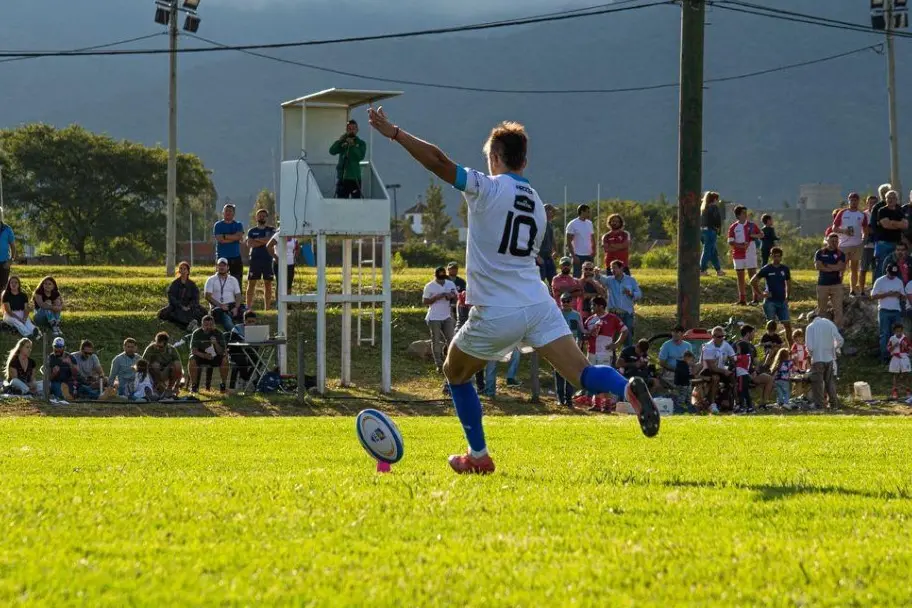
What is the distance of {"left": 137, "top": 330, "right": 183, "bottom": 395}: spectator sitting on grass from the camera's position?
23078mm

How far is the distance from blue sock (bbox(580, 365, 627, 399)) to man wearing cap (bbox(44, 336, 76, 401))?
1562 cm

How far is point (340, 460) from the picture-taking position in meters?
11.0

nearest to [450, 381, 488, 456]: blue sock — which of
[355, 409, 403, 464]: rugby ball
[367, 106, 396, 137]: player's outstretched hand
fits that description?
[355, 409, 403, 464]: rugby ball

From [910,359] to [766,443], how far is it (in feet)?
45.1

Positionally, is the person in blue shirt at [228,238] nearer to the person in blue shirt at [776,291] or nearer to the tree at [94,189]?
the person in blue shirt at [776,291]

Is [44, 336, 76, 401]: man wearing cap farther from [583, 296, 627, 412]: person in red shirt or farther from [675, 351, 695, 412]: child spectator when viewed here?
[675, 351, 695, 412]: child spectator

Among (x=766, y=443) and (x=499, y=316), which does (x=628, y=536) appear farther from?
(x=766, y=443)

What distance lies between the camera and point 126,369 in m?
23.0

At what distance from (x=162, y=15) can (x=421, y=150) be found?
32.2 meters

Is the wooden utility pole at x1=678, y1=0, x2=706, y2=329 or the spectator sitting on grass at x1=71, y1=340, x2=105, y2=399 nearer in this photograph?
the wooden utility pole at x1=678, y1=0, x2=706, y2=329

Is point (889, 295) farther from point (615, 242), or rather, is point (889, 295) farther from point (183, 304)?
point (183, 304)

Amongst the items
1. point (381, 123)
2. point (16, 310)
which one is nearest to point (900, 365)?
point (16, 310)

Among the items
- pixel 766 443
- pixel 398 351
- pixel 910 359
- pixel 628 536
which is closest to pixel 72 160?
pixel 398 351

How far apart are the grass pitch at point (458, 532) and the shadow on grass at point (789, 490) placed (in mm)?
23
